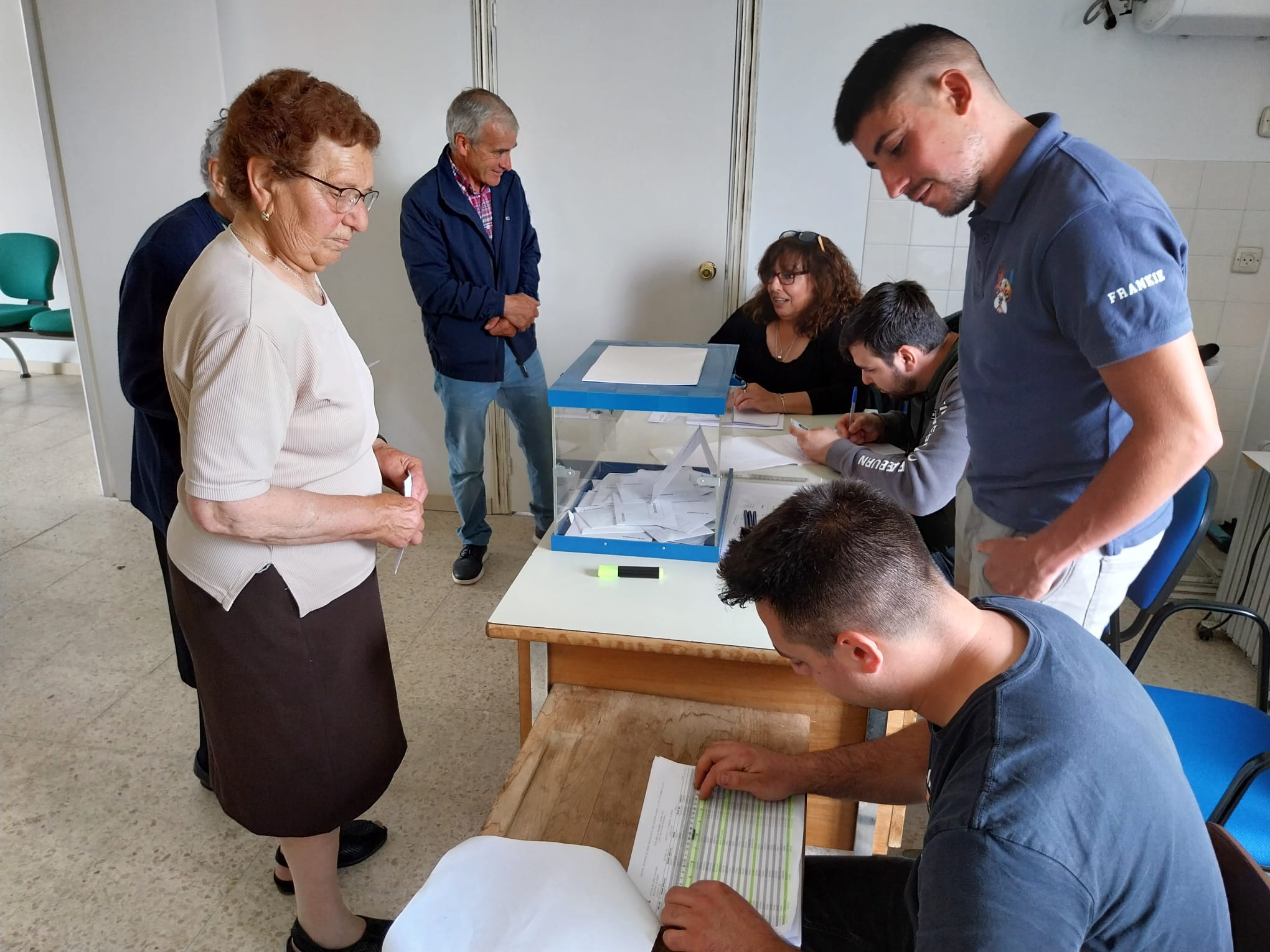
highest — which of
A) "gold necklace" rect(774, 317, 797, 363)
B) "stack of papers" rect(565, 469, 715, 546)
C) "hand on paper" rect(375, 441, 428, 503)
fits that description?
"hand on paper" rect(375, 441, 428, 503)

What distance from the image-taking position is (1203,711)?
1.68 m

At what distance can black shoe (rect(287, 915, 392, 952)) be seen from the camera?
1643mm

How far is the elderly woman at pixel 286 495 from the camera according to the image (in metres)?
1.18

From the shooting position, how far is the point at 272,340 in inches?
46.8

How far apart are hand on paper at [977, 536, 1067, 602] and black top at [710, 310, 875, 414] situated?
1361mm

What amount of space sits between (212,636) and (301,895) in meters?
0.59

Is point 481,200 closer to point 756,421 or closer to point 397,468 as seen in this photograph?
point 756,421

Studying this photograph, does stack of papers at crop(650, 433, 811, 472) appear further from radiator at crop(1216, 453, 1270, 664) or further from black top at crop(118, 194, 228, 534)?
radiator at crop(1216, 453, 1270, 664)

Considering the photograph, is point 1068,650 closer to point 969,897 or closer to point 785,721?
point 969,897

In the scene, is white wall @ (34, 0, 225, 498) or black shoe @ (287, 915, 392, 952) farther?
white wall @ (34, 0, 225, 498)

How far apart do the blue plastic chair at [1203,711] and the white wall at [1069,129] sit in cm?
176

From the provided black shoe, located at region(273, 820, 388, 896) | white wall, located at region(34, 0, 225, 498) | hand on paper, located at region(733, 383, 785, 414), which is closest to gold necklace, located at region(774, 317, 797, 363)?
hand on paper, located at region(733, 383, 785, 414)

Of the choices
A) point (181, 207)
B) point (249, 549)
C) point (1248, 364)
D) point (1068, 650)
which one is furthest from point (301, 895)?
point (1248, 364)

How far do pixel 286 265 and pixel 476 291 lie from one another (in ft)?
5.70
